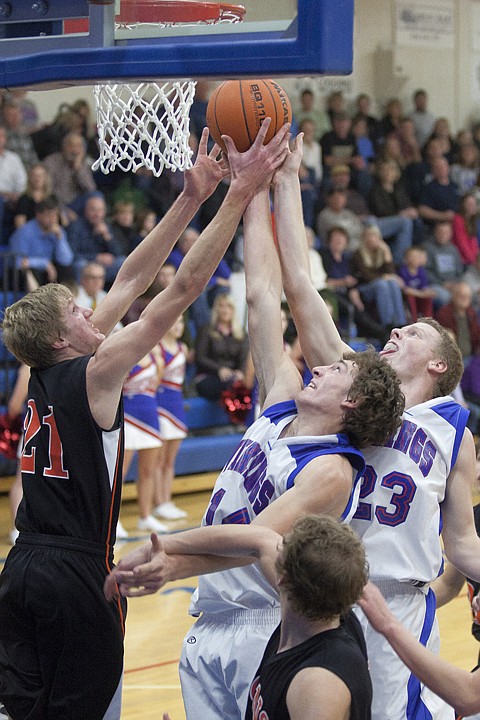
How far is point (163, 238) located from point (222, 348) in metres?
5.75

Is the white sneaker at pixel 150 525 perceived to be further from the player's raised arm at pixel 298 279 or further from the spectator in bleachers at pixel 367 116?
the spectator in bleachers at pixel 367 116

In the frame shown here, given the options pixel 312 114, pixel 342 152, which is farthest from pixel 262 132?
pixel 312 114

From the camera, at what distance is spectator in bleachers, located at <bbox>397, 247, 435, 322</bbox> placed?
445 inches

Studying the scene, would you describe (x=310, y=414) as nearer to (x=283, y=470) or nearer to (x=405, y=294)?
(x=283, y=470)

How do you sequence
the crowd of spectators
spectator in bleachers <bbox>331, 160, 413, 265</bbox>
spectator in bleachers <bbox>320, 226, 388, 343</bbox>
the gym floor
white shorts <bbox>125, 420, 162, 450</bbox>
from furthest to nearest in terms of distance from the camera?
spectator in bleachers <bbox>331, 160, 413, 265</bbox> < spectator in bleachers <bbox>320, 226, 388, 343</bbox> < the crowd of spectators < white shorts <bbox>125, 420, 162, 450</bbox> < the gym floor

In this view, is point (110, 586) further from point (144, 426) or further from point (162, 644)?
point (144, 426)

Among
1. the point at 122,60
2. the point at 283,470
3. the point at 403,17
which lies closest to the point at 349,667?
the point at 283,470

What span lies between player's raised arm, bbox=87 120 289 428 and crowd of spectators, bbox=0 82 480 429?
441 cm

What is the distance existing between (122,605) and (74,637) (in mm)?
195

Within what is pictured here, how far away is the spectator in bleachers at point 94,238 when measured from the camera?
923 centimetres

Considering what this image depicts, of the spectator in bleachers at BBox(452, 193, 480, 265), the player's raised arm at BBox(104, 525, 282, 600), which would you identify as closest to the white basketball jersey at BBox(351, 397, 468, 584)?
the player's raised arm at BBox(104, 525, 282, 600)

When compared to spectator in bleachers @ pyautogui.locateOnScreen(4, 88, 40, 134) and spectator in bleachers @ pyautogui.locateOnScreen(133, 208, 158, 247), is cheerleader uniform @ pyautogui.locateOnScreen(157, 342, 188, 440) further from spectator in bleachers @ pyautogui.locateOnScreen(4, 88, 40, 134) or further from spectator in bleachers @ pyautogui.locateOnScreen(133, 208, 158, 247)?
spectator in bleachers @ pyautogui.locateOnScreen(4, 88, 40, 134)

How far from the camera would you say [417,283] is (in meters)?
11.4

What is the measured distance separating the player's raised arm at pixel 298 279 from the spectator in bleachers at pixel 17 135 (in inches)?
258
